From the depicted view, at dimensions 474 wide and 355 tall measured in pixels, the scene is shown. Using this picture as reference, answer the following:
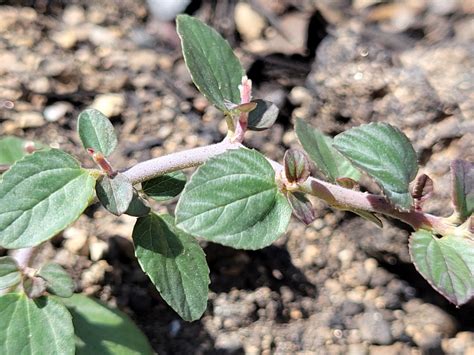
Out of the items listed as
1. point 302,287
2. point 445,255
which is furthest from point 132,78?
point 445,255

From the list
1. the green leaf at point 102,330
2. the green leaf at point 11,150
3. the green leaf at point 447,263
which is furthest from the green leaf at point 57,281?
the green leaf at point 447,263

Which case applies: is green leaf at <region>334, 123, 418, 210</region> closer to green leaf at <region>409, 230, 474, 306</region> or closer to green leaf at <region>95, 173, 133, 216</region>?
green leaf at <region>409, 230, 474, 306</region>

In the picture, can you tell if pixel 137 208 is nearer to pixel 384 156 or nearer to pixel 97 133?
pixel 97 133

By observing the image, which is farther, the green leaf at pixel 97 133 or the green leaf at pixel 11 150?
the green leaf at pixel 11 150

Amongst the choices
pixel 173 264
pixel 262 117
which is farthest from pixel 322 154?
pixel 173 264

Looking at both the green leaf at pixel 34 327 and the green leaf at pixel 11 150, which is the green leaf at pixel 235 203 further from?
the green leaf at pixel 11 150

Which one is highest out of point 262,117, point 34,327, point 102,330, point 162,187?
point 262,117
